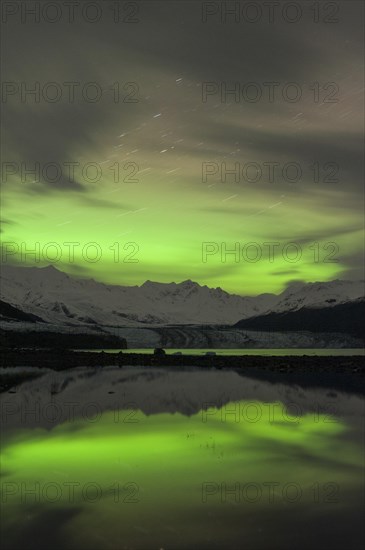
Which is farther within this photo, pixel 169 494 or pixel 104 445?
pixel 104 445

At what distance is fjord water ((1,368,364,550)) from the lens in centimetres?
1309

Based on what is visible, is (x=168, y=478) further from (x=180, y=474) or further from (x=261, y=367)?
(x=261, y=367)

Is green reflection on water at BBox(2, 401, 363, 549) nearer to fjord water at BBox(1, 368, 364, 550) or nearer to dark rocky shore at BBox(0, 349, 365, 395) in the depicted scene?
fjord water at BBox(1, 368, 364, 550)

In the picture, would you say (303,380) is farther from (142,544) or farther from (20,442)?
(142,544)

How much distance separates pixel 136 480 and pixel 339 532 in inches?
254

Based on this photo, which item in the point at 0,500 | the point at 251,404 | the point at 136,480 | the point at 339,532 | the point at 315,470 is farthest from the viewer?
the point at 251,404

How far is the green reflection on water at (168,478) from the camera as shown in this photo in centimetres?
1344

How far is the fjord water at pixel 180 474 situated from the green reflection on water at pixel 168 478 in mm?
40

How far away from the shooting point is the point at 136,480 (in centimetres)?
1772

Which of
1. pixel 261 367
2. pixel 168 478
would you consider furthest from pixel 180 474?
pixel 261 367

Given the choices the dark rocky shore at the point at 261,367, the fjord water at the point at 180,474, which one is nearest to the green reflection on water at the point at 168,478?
the fjord water at the point at 180,474

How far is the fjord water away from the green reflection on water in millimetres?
40

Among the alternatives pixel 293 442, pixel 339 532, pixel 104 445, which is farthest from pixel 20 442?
pixel 339 532

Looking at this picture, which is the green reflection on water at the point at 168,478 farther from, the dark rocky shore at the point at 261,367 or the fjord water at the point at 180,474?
the dark rocky shore at the point at 261,367
